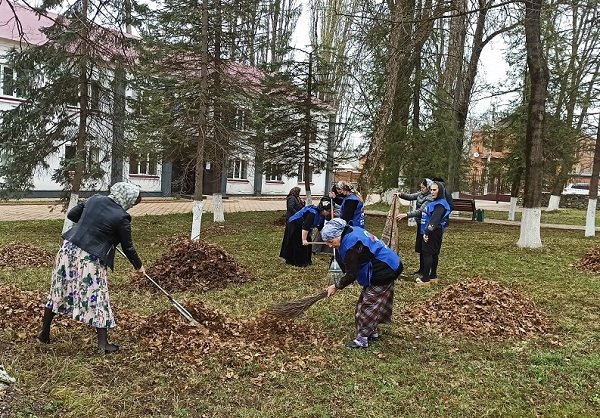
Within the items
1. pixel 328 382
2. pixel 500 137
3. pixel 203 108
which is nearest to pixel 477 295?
pixel 328 382

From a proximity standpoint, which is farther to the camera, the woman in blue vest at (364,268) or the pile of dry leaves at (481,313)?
the pile of dry leaves at (481,313)

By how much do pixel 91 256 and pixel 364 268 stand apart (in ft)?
8.01

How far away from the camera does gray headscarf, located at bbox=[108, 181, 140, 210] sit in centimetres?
455

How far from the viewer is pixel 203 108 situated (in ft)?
39.6

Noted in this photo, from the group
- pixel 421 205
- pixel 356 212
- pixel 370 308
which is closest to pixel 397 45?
pixel 421 205

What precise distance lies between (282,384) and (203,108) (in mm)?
8941

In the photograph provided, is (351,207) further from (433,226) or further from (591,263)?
(591,263)

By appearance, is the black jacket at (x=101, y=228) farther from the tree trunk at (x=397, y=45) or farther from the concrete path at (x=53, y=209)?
the concrete path at (x=53, y=209)

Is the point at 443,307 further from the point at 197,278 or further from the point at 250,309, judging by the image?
the point at 197,278

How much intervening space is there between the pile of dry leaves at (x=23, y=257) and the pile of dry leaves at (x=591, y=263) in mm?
9611

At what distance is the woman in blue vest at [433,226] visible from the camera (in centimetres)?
764

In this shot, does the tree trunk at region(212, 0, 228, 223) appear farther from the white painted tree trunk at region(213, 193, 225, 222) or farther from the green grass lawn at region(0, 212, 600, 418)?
the green grass lawn at region(0, 212, 600, 418)

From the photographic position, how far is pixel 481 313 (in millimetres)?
5914

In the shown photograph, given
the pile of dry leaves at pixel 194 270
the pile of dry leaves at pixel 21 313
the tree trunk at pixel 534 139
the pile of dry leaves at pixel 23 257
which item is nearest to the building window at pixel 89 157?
the pile of dry leaves at pixel 23 257
